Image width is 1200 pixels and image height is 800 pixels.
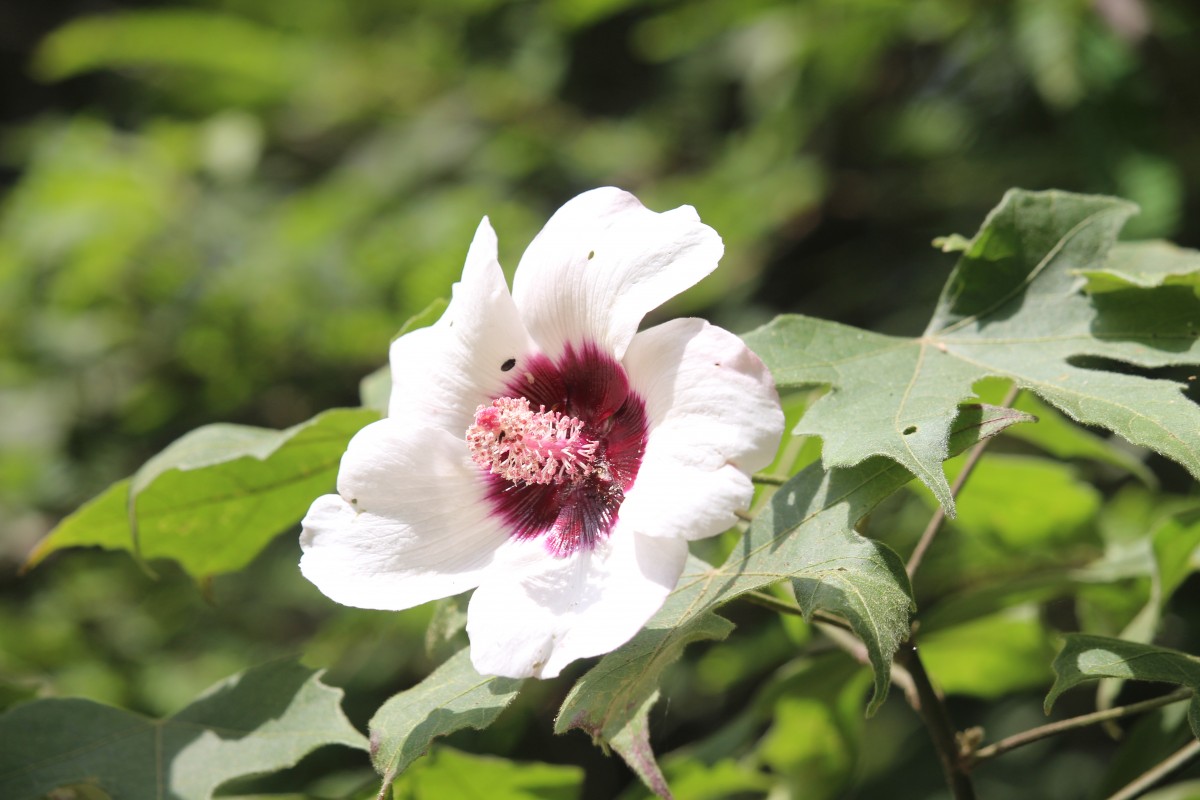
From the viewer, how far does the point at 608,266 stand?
3.93ft

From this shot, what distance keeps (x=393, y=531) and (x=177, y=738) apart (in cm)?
54

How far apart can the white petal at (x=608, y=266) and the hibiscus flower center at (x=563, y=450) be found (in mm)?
52

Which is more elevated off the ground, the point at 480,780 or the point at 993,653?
the point at 480,780

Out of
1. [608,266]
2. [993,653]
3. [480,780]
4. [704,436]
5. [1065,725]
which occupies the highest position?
[608,266]


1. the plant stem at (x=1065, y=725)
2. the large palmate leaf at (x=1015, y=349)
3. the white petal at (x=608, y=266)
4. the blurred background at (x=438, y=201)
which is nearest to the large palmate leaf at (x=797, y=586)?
the large palmate leaf at (x=1015, y=349)

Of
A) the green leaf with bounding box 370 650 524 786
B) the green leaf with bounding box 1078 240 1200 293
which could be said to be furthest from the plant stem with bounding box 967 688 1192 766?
the green leaf with bounding box 370 650 524 786

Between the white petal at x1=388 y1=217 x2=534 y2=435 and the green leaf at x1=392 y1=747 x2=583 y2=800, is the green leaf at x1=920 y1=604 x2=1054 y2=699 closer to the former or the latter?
the green leaf at x1=392 y1=747 x2=583 y2=800

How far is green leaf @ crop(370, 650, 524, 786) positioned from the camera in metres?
1.11

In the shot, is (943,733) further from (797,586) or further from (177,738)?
(177,738)

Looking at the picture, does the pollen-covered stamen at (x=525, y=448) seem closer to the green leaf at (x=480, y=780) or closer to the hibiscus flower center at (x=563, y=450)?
the hibiscus flower center at (x=563, y=450)

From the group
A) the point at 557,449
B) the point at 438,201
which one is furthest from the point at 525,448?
the point at 438,201

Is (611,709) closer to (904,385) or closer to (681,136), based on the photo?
(904,385)

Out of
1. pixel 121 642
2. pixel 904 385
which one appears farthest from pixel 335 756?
pixel 904 385

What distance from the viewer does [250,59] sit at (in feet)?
13.1
